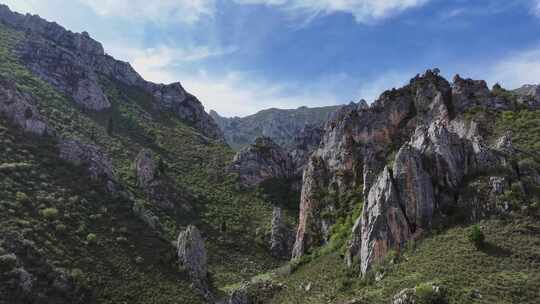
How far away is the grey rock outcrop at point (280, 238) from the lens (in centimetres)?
8269

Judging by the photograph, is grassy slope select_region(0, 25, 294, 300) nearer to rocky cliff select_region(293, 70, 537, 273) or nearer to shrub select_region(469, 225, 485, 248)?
rocky cliff select_region(293, 70, 537, 273)

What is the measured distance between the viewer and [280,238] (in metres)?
84.2

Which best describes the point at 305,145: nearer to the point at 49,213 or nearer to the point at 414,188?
the point at 414,188

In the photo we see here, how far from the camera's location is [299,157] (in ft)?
423

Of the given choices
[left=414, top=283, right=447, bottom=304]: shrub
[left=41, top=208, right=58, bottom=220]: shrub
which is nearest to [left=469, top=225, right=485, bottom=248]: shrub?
[left=414, top=283, right=447, bottom=304]: shrub

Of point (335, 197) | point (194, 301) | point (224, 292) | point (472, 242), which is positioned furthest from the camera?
point (335, 197)

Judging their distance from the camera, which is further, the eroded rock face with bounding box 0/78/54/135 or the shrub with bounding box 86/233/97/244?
the eroded rock face with bounding box 0/78/54/135

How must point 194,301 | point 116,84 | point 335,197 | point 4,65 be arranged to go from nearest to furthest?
point 194,301 < point 335,197 < point 4,65 < point 116,84

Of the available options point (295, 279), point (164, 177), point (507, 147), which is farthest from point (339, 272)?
point (164, 177)

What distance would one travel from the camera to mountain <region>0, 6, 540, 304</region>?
39562 mm

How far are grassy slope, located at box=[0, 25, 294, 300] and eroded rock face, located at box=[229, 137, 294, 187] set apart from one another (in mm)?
3932

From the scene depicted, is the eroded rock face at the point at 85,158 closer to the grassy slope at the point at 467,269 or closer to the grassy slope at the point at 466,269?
the grassy slope at the point at 466,269

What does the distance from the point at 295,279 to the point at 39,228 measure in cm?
3121

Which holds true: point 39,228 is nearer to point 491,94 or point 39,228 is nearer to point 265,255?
point 265,255
